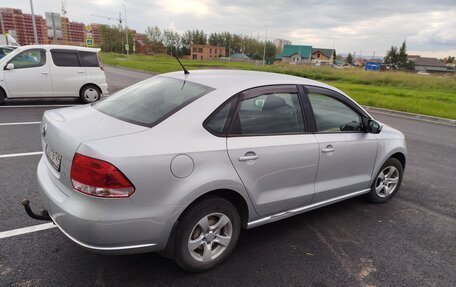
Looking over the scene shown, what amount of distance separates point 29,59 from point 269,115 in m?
9.30

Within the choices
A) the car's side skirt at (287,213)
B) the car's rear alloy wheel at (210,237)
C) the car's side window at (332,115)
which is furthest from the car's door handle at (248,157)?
the car's side window at (332,115)

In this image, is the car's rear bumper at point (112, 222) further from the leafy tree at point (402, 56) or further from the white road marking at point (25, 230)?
the leafy tree at point (402, 56)

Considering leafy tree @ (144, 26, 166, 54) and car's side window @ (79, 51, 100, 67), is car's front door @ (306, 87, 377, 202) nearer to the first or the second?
car's side window @ (79, 51, 100, 67)

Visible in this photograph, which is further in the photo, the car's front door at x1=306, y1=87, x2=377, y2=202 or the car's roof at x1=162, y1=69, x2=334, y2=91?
the car's front door at x1=306, y1=87, x2=377, y2=202

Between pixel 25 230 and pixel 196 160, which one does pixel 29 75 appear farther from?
pixel 196 160

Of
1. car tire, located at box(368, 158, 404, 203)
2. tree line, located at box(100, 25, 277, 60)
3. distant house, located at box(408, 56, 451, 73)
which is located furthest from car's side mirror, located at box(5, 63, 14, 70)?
distant house, located at box(408, 56, 451, 73)

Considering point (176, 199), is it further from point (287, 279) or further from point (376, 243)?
point (376, 243)

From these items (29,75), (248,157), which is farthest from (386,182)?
(29,75)

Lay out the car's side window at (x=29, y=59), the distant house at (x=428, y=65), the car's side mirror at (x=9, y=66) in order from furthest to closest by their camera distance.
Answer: the distant house at (x=428, y=65), the car's side window at (x=29, y=59), the car's side mirror at (x=9, y=66)

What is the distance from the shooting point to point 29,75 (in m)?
9.85

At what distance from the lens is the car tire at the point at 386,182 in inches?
170

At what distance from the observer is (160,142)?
2.48 metres

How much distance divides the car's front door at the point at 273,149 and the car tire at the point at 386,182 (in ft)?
4.40

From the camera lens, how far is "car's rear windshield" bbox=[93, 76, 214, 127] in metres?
2.81
